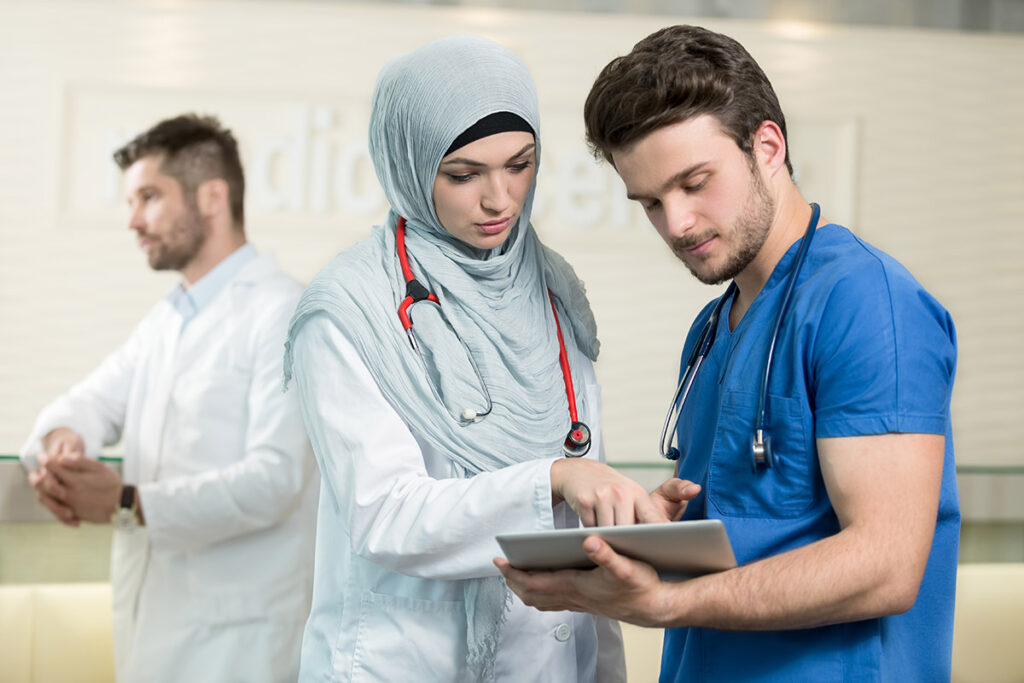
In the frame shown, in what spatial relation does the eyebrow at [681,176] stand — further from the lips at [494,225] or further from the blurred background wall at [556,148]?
the blurred background wall at [556,148]

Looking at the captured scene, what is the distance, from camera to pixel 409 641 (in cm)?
140

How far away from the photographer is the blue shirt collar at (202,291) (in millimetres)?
2967

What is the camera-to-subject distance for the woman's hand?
1.15 metres

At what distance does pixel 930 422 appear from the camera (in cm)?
107

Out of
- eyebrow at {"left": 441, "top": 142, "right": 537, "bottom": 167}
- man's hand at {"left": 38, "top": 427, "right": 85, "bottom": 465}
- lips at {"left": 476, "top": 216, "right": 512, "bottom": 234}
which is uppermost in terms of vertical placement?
eyebrow at {"left": 441, "top": 142, "right": 537, "bottom": 167}

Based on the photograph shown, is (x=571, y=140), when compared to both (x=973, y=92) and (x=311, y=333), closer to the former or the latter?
(x=973, y=92)

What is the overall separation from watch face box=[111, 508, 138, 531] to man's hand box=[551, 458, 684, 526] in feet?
4.76

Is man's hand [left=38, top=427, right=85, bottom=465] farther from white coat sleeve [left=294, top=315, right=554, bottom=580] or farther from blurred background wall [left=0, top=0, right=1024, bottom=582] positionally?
blurred background wall [left=0, top=0, right=1024, bottom=582]

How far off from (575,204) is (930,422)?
11.1 feet

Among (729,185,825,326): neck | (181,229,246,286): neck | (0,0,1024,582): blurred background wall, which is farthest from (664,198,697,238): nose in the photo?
(0,0,1024,582): blurred background wall

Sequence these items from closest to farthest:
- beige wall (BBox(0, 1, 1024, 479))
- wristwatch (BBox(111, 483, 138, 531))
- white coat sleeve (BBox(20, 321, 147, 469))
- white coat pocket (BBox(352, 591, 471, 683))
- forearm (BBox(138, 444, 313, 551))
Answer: white coat pocket (BBox(352, 591, 471, 683)) < wristwatch (BBox(111, 483, 138, 531)) < forearm (BBox(138, 444, 313, 551)) < white coat sleeve (BBox(20, 321, 147, 469)) < beige wall (BBox(0, 1, 1024, 479))

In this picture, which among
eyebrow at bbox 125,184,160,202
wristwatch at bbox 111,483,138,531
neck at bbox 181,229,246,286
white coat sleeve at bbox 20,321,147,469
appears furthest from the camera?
eyebrow at bbox 125,184,160,202

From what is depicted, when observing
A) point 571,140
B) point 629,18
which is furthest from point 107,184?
point 629,18

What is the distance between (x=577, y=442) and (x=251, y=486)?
128 cm
